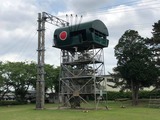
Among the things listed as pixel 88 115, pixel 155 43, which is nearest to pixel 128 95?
pixel 155 43

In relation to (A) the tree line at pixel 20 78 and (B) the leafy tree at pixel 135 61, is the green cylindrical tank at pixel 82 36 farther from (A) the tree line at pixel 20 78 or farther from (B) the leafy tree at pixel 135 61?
(A) the tree line at pixel 20 78

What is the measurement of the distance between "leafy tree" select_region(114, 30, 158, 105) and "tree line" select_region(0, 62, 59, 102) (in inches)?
645

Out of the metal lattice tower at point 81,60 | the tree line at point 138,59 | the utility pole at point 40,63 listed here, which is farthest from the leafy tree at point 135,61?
the utility pole at point 40,63

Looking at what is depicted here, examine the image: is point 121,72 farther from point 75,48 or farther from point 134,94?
point 75,48

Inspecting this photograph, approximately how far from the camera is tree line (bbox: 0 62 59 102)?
4976 cm

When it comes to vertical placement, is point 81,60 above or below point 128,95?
above

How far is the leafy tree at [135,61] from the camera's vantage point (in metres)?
41.1

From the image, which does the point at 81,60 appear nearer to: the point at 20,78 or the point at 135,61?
the point at 135,61

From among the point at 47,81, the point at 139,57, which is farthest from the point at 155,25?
the point at 47,81

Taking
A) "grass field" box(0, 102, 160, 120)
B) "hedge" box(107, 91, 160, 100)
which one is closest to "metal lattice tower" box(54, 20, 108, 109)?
"grass field" box(0, 102, 160, 120)

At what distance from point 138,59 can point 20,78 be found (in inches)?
833

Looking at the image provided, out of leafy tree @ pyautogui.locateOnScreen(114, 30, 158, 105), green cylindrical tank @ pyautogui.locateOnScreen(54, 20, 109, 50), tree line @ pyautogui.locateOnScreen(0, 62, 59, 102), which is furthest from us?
tree line @ pyautogui.locateOnScreen(0, 62, 59, 102)

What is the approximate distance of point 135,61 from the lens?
4150 centimetres

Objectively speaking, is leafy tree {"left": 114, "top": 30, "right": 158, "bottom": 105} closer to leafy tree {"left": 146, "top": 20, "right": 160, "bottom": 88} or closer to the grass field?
leafy tree {"left": 146, "top": 20, "right": 160, "bottom": 88}
